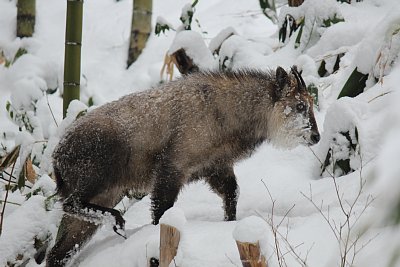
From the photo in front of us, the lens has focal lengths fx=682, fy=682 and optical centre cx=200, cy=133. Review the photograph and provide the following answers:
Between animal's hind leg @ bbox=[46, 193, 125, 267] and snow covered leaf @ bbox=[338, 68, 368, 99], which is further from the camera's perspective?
snow covered leaf @ bbox=[338, 68, 368, 99]

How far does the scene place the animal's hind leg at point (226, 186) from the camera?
177 inches

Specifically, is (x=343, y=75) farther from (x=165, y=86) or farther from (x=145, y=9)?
(x=145, y=9)

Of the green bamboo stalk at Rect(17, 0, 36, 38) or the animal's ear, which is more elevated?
the animal's ear

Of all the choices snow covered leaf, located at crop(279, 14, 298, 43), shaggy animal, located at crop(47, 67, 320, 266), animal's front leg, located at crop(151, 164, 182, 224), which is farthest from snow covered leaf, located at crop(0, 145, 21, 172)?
snow covered leaf, located at crop(279, 14, 298, 43)

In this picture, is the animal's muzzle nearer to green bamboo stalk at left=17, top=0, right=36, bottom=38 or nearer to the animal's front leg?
the animal's front leg

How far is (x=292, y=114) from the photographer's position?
462 centimetres

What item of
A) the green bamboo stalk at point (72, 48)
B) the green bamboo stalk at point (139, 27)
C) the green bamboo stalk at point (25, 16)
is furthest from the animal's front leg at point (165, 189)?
the green bamboo stalk at point (25, 16)

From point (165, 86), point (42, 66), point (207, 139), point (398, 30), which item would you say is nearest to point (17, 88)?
point (42, 66)

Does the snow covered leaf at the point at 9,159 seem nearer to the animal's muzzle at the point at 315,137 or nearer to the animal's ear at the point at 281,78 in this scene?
the animal's ear at the point at 281,78

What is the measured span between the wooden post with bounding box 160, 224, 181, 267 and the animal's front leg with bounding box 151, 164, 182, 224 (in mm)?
1202

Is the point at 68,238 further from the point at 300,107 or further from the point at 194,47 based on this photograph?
the point at 194,47

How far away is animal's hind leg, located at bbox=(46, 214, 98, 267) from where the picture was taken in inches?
180

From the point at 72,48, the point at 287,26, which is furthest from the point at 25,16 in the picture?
the point at 72,48

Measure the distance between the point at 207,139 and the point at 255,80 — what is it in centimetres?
61
